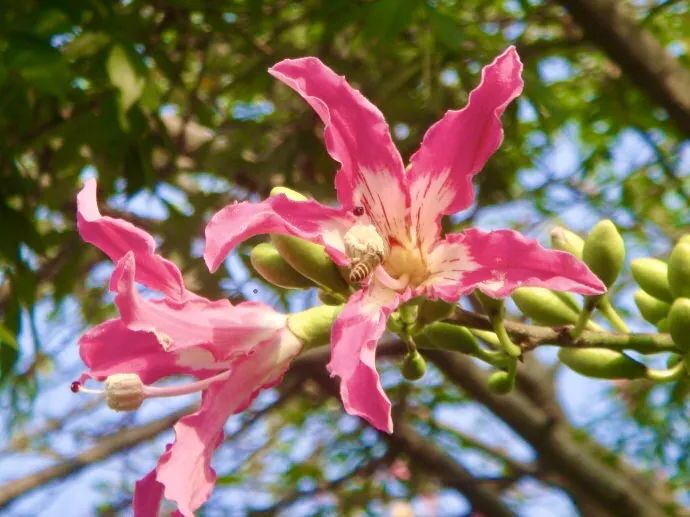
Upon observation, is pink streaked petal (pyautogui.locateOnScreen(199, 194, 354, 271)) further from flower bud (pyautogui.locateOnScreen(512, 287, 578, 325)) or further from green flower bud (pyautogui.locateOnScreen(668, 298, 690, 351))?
green flower bud (pyautogui.locateOnScreen(668, 298, 690, 351))

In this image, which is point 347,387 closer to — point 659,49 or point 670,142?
point 659,49

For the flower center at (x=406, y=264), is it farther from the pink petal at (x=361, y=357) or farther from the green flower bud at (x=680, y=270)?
the green flower bud at (x=680, y=270)

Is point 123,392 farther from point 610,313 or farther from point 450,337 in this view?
point 610,313

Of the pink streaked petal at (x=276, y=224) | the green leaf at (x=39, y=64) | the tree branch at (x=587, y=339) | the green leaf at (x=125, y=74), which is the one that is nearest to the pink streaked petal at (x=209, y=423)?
the pink streaked petal at (x=276, y=224)

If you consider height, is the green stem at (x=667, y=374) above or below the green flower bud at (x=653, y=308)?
below

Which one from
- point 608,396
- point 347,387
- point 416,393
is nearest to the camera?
point 347,387

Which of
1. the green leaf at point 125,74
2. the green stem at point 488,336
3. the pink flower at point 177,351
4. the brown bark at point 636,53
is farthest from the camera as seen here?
the brown bark at point 636,53

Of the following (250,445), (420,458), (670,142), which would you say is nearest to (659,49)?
(670,142)
